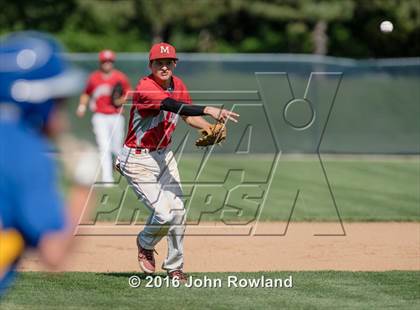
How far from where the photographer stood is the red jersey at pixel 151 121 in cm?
833

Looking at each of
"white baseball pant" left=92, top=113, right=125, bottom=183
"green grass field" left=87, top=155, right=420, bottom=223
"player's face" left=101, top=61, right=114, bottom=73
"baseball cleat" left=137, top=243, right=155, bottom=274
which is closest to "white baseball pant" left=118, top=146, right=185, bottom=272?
"baseball cleat" left=137, top=243, right=155, bottom=274

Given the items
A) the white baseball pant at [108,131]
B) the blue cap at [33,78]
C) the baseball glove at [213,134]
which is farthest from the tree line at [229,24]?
the blue cap at [33,78]

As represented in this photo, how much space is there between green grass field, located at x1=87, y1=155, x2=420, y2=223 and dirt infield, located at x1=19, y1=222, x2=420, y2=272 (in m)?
1.17

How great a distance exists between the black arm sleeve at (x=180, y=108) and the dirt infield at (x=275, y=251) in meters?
1.61

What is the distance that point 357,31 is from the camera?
4347 centimetres

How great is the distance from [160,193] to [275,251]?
101 inches

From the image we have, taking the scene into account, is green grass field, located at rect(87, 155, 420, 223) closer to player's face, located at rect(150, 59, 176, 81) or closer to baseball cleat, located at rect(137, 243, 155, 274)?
baseball cleat, located at rect(137, 243, 155, 274)

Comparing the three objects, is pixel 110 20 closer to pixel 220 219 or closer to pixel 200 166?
pixel 200 166

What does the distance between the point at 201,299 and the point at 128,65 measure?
15.7 m

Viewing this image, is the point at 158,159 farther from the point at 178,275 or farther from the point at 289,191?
the point at 289,191

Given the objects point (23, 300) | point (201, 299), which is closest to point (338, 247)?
point (201, 299)

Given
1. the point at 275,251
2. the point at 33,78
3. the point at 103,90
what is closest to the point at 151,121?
the point at 275,251

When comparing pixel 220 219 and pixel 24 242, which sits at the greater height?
pixel 220 219

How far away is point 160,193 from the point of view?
842 centimetres
